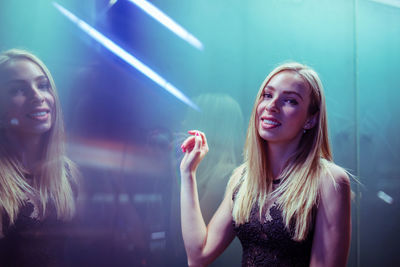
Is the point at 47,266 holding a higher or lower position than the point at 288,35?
lower

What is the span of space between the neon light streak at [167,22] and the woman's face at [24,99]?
0.56 metres

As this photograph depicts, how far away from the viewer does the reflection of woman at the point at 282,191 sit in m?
1.41

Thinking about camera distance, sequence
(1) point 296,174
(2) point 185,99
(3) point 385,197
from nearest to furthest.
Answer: (1) point 296,174 < (2) point 185,99 < (3) point 385,197

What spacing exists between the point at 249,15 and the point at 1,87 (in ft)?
4.30

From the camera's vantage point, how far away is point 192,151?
1.65 meters

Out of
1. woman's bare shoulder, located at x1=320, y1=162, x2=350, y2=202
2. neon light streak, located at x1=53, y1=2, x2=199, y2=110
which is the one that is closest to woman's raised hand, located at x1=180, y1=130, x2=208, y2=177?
neon light streak, located at x1=53, y1=2, x2=199, y2=110

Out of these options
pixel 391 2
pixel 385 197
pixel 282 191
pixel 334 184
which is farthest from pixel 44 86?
pixel 391 2

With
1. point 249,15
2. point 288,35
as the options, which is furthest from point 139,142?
point 288,35

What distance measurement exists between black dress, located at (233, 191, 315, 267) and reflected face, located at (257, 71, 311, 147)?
31 centimetres

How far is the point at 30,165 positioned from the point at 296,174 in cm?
108

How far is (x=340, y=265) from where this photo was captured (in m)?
1.38

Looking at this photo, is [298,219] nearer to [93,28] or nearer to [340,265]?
[340,265]

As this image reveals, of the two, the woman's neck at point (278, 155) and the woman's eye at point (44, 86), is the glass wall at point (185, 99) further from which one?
the woman's neck at point (278, 155)

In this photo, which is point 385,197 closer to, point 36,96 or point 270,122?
point 270,122
